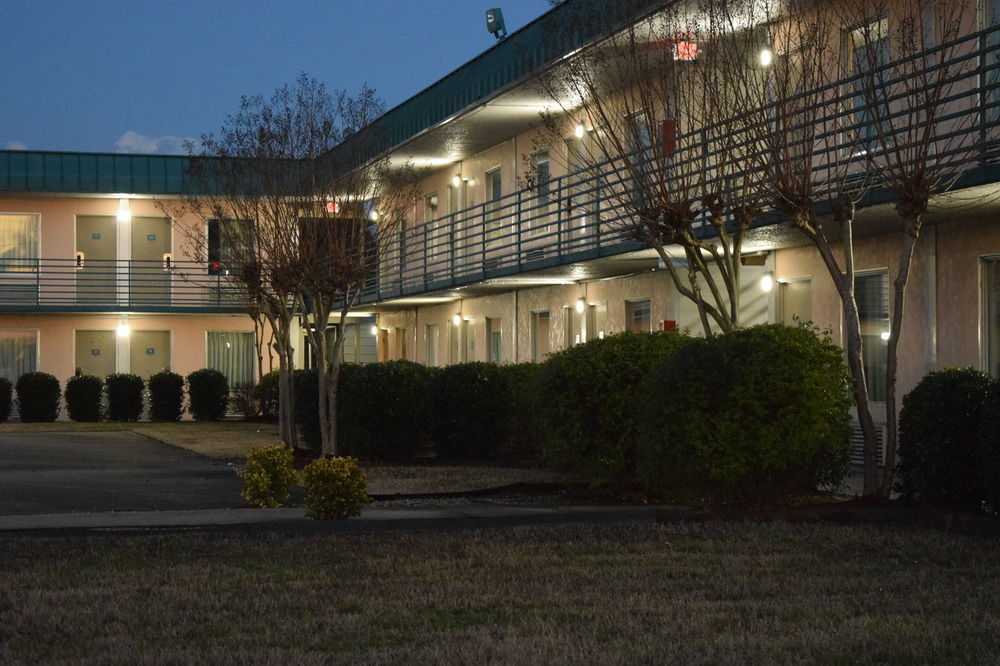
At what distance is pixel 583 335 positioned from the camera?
87.7 feet

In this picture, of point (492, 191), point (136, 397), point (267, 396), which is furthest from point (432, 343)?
point (136, 397)

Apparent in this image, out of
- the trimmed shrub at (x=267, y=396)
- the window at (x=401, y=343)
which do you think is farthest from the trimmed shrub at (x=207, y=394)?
the window at (x=401, y=343)

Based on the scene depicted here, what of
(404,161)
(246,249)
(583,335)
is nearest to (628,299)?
(583,335)

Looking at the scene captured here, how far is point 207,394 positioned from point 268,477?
25769 millimetres

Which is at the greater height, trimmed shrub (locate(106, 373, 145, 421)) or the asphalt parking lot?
trimmed shrub (locate(106, 373, 145, 421))

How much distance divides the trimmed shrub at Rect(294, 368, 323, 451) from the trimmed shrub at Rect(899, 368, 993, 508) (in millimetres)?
12115

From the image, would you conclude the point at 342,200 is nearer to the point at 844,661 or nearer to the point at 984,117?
the point at 984,117

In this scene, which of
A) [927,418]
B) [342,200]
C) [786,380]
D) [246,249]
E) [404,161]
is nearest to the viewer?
[927,418]

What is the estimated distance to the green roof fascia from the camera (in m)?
15.8

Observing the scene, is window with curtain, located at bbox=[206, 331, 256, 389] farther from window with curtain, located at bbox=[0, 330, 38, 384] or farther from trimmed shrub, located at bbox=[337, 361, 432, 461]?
trimmed shrub, located at bbox=[337, 361, 432, 461]

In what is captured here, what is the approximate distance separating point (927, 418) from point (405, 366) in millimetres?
11018

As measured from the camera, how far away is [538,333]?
2933 centimetres

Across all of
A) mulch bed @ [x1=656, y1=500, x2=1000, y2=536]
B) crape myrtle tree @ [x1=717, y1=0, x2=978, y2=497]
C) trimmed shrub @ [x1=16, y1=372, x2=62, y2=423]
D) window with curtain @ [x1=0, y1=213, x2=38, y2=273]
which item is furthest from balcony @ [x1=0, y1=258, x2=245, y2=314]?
mulch bed @ [x1=656, y1=500, x2=1000, y2=536]

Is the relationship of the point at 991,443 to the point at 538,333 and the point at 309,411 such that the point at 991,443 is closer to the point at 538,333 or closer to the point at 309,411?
the point at 309,411
